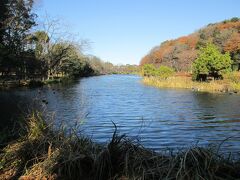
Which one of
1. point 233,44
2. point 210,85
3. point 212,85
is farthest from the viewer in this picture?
point 233,44

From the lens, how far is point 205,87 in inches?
1704

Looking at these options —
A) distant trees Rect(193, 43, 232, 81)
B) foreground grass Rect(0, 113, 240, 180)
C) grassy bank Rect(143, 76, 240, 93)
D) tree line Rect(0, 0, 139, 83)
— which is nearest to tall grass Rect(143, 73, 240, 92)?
grassy bank Rect(143, 76, 240, 93)

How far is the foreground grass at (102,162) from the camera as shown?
561 centimetres

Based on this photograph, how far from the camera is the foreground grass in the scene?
5.61 m

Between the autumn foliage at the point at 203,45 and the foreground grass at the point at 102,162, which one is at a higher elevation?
the autumn foliage at the point at 203,45

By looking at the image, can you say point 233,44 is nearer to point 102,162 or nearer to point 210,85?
point 210,85

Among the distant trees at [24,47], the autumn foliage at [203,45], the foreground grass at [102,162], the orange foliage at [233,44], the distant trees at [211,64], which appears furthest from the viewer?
the autumn foliage at [203,45]

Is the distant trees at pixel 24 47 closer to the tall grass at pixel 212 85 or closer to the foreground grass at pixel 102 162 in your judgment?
the tall grass at pixel 212 85

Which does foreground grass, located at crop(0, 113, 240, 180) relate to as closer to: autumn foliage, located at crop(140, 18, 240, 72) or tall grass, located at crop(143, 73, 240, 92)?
tall grass, located at crop(143, 73, 240, 92)

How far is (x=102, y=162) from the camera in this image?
6.15 m

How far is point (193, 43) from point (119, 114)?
90.0 meters

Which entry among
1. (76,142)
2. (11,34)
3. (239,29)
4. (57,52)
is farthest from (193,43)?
(76,142)

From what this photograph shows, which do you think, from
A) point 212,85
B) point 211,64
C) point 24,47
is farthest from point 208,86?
point 24,47

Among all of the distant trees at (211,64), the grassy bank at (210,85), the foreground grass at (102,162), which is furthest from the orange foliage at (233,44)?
the foreground grass at (102,162)
